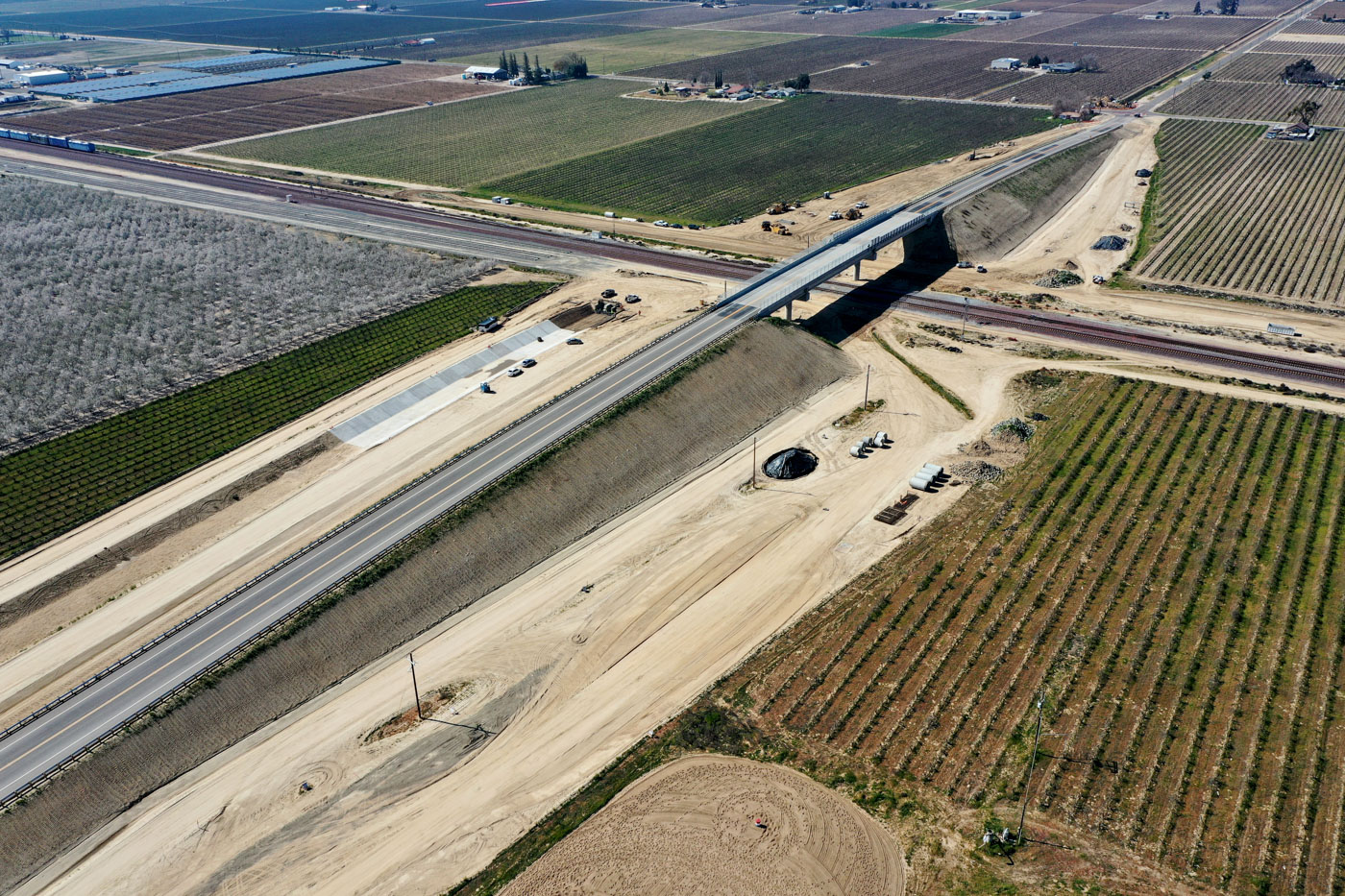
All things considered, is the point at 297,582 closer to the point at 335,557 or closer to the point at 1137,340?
the point at 335,557

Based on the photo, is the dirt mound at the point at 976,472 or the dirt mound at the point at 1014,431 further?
the dirt mound at the point at 1014,431

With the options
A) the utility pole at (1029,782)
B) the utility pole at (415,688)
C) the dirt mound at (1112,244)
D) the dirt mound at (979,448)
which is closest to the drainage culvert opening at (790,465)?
the dirt mound at (979,448)

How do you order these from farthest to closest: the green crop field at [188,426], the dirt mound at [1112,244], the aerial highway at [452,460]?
the dirt mound at [1112,244] < the green crop field at [188,426] < the aerial highway at [452,460]

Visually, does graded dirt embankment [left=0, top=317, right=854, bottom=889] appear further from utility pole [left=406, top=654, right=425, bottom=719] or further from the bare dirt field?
utility pole [left=406, top=654, right=425, bottom=719]

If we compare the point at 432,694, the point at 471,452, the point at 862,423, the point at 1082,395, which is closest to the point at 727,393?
the point at 862,423

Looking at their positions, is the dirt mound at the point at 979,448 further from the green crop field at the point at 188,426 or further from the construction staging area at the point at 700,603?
the green crop field at the point at 188,426

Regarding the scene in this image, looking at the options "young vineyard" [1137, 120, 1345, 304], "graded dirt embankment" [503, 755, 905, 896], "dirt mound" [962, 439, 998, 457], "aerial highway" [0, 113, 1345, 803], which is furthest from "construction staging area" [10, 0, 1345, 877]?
"young vineyard" [1137, 120, 1345, 304]

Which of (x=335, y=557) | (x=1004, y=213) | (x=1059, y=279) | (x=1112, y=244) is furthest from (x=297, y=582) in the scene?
(x=1112, y=244)
